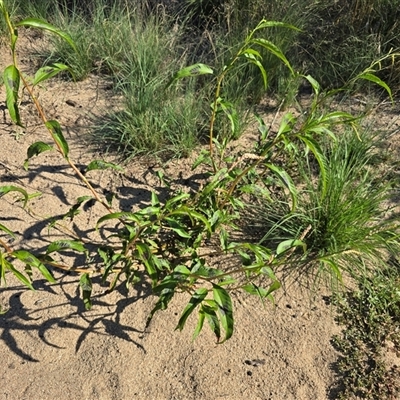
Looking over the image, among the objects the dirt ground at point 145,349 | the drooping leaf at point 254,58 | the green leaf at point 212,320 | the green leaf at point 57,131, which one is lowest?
the dirt ground at point 145,349

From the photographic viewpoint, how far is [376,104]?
10.8 ft

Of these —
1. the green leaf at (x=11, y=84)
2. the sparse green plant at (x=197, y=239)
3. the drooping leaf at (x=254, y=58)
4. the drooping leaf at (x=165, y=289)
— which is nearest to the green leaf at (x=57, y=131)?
the sparse green plant at (x=197, y=239)

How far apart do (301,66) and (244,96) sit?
0.59 metres

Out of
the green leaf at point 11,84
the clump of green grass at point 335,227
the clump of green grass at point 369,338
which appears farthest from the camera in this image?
the clump of green grass at point 335,227

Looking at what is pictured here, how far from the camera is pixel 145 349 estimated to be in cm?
221

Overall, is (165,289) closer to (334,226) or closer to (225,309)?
(225,309)

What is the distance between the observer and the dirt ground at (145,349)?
2.10 metres

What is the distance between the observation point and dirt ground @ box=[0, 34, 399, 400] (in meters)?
2.10

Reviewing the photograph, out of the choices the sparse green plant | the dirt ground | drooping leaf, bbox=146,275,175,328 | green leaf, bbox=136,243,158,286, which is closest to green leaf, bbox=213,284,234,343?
the sparse green plant

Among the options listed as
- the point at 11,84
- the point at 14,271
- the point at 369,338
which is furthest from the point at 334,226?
the point at 11,84

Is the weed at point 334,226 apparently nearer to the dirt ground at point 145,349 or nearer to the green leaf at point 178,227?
the dirt ground at point 145,349

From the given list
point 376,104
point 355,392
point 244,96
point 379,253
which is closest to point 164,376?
point 355,392

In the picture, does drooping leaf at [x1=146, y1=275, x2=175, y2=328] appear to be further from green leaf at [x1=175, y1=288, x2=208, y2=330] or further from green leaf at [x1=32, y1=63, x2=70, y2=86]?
green leaf at [x1=32, y1=63, x2=70, y2=86]

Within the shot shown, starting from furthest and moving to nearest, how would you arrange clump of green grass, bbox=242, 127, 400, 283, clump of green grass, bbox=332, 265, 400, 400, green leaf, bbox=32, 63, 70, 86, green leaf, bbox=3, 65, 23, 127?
clump of green grass, bbox=242, 127, 400, 283, clump of green grass, bbox=332, 265, 400, 400, green leaf, bbox=32, 63, 70, 86, green leaf, bbox=3, 65, 23, 127
